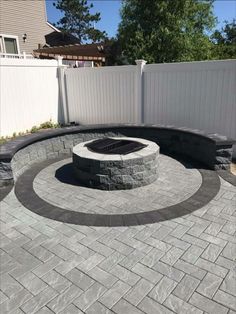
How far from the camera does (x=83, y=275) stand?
303 centimetres

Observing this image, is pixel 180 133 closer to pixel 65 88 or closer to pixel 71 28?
pixel 65 88

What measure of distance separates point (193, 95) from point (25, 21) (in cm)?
1306

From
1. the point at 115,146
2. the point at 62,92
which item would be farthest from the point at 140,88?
the point at 62,92

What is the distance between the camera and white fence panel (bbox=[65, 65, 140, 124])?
8.27 metres

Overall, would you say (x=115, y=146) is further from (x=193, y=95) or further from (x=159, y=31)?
(x=159, y=31)

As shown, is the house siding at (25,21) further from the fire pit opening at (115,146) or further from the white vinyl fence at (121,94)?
the fire pit opening at (115,146)

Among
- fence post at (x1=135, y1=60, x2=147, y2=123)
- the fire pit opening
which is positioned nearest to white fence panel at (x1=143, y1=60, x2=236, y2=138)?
fence post at (x1=135, y1=60, x2=147, y2=123)

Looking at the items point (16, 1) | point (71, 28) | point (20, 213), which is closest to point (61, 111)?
point (20, 213)

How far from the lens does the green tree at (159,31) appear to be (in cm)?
1397

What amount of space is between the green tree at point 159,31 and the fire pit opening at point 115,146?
913cm

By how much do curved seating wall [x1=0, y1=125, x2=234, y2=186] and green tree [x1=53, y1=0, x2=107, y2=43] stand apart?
123 ft

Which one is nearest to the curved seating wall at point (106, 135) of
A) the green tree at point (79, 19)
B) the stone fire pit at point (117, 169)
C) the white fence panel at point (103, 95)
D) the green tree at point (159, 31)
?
the white fence panel at point (103, 95)

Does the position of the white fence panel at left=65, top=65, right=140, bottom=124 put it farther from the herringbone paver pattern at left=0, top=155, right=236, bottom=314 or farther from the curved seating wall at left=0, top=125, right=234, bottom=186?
the herringbone paver pattern at left=0, top=155, right=236, bottom=314

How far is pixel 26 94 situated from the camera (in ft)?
28.4
